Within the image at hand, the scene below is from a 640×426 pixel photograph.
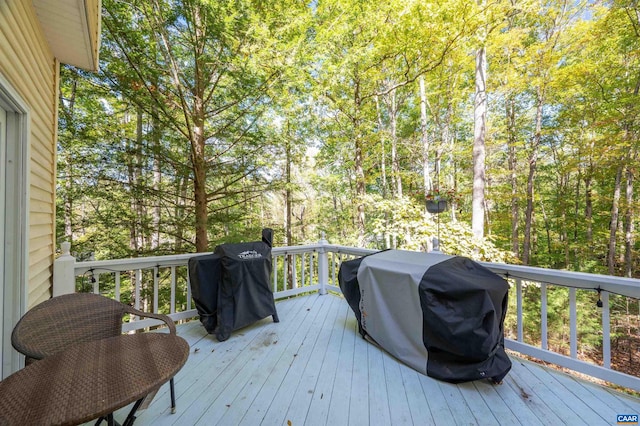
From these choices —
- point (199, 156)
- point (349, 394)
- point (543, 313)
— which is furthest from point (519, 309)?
point (199, 156)

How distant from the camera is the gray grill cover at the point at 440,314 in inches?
71.0

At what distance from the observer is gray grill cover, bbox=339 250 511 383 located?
1.80 meters

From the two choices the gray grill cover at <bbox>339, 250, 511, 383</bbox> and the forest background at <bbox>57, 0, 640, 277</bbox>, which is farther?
the forest background at <bbox>57, 0, 640, 277</bbox>

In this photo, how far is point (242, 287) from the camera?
2.73m

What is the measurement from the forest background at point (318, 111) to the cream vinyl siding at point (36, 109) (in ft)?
5.08

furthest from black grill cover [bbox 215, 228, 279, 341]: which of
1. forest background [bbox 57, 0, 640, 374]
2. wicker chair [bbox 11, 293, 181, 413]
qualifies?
forest background [bbox 57, 0, 640, 374]

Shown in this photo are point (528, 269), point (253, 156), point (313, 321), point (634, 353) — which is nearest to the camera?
point (528, 269)

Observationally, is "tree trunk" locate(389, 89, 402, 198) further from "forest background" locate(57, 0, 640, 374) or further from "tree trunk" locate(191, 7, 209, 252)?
"tree trunk" locate(191, 7, 209, 252)

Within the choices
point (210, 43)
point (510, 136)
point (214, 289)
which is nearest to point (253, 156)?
point (210, 43)

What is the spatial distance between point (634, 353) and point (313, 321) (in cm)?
798

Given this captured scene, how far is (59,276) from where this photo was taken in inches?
90.0

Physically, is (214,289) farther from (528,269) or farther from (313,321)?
(528,269)

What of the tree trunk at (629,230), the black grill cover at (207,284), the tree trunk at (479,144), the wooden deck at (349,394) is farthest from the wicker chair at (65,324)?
the tree trunk at (629,230)

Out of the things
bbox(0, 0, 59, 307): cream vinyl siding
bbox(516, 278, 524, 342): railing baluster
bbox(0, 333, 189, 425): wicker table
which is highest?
bbox(0, 0, 59, 307): cream vinyl siding
